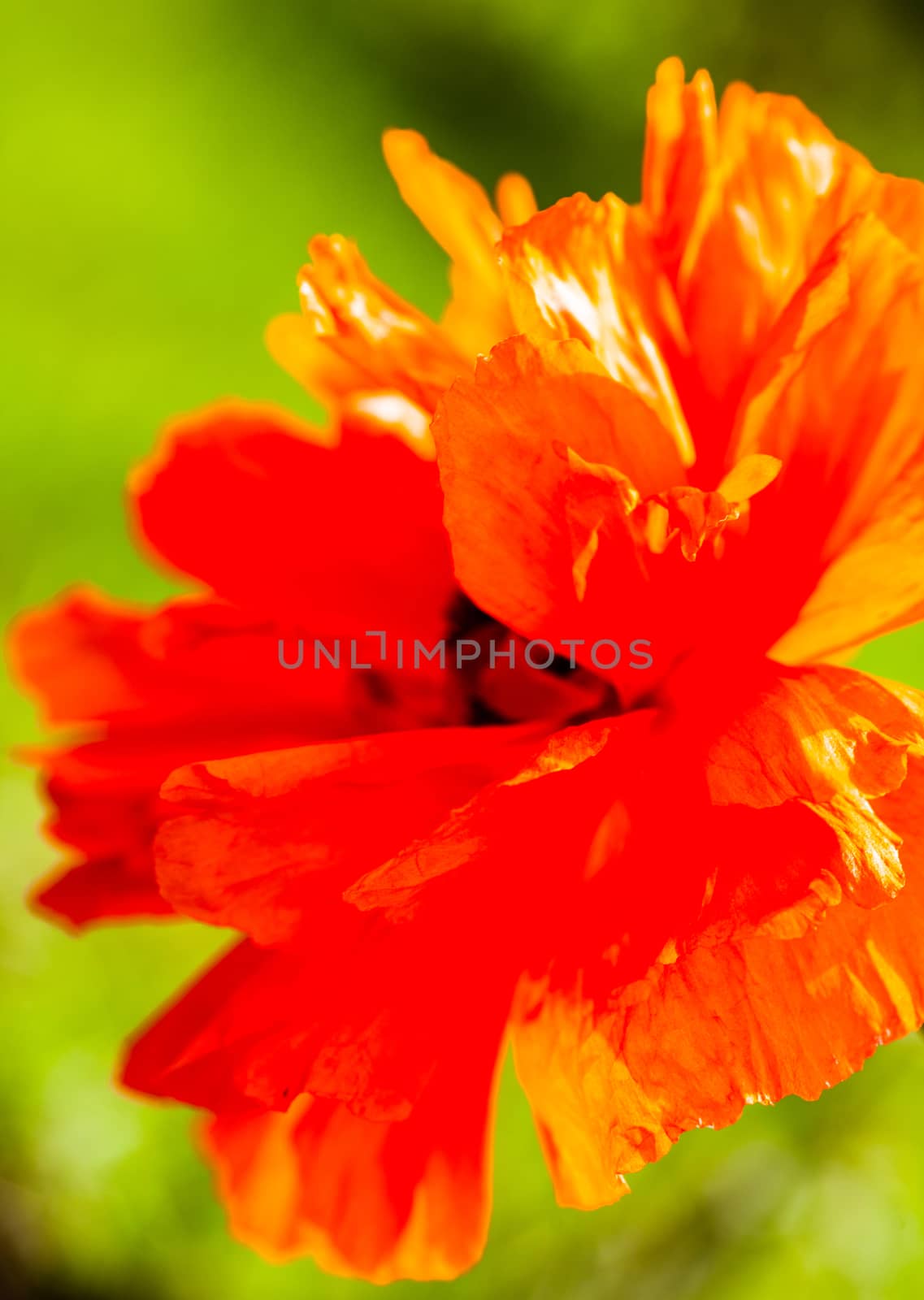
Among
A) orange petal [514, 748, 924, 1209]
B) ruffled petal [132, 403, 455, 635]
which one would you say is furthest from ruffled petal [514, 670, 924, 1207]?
ruffled petal [132, 403, 455, 635]

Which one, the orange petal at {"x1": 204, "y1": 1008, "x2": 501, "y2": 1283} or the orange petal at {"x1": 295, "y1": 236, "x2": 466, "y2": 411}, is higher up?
the orange petal at {"x1": 295, "y1": 236, "x2": 466, "y2": 411}

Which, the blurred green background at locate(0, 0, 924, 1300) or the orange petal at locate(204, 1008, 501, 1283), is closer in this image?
the orange petal at locate(204, 1008, 501, 1283)

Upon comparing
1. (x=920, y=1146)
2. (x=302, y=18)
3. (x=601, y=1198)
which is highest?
(x=302, y=18)

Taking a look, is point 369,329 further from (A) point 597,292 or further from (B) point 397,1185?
(B) point 397,1185

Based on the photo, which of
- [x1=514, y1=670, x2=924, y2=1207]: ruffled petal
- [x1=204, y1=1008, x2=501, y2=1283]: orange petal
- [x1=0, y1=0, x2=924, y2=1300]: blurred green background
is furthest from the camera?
[x1=0, y1=0, x2=924, y2=1300]: blurred green background

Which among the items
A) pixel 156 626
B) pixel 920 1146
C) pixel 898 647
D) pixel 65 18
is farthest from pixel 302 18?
pixel 920 1146

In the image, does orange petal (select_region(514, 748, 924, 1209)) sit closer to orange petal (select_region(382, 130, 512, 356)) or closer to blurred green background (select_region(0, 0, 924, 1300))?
orange petal (select_region(382, 130, 512, 356))

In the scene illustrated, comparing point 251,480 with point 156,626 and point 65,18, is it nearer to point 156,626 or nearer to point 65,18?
point 156,626

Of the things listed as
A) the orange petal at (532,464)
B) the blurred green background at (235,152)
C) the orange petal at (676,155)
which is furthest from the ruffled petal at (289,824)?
the blurred green background at (235,152)

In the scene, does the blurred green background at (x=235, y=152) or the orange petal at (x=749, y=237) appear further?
the blurred green background at (x=235, y=152)

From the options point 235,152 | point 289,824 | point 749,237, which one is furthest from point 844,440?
point 235,152

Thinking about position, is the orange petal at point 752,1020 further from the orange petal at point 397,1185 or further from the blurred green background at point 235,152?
the blurred green background at point 235,152
